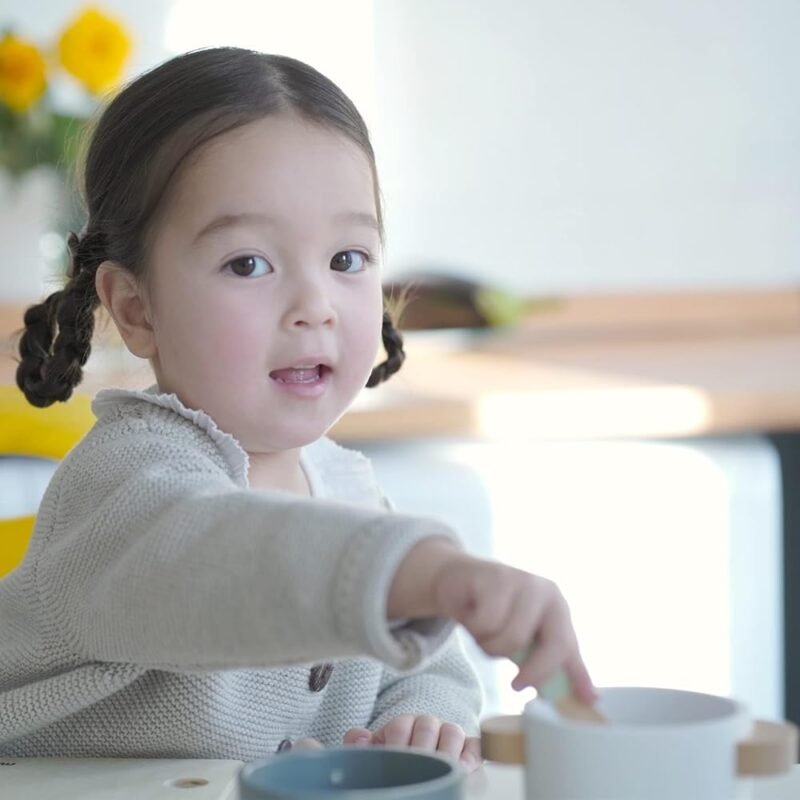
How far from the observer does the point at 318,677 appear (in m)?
0.96

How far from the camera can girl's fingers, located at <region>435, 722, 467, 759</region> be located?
820mm

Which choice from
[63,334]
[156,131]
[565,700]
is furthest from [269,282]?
[565,700]

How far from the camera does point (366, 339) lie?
37.2 inches

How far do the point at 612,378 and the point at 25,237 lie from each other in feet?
3.30

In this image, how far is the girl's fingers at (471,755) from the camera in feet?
2.61

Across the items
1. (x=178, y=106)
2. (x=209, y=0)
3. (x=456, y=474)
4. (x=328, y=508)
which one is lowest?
(x=328, y=508)

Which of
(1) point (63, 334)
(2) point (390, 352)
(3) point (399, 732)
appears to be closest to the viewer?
(3) point (399, 732)

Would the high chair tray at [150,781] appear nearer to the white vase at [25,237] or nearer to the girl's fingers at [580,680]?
the girl's fingers at [580,680]

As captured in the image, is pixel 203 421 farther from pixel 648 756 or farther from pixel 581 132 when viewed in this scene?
pixel 581 132

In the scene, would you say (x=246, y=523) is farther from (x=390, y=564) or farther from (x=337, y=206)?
(x=337, y=206)

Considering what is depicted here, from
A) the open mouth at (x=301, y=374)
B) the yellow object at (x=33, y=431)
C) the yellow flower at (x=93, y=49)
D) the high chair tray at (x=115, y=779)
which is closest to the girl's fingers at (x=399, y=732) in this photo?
the high chair tray at (x=115, y=779)

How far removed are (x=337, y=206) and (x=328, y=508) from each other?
355 millimetres

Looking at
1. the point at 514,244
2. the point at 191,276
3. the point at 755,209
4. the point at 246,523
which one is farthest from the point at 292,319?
the point at 755,209

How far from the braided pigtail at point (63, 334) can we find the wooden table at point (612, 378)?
8.8 inches
